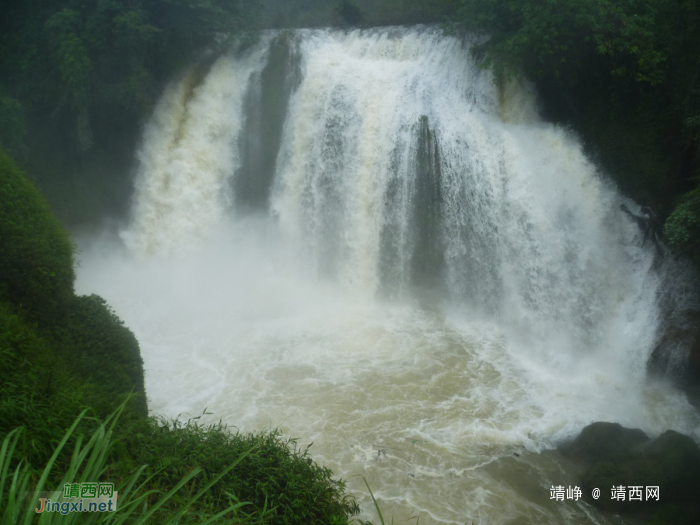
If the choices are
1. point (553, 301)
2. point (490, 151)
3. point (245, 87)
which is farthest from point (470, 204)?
point (245, 87)

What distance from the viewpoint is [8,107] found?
12.5 metres

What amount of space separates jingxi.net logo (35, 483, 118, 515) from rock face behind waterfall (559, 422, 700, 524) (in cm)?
676

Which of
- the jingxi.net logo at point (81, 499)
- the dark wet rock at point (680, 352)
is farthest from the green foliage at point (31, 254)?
the dark wet rock at point (680, 352)

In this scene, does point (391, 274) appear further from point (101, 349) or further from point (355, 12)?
point (355, 12)

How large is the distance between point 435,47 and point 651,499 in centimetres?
1130

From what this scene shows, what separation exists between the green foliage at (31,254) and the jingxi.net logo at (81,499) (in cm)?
493

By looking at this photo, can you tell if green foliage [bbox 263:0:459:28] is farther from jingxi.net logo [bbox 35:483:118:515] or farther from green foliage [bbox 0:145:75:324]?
jingxi.net logo [bbox 35:483:118:515]

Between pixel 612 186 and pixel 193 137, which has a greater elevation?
pixel 193 137

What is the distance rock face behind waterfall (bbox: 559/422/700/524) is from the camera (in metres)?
6.56

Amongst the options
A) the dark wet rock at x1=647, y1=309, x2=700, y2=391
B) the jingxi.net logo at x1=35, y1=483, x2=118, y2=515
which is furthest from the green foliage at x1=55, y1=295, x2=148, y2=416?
the dark wet rock at x1=647, y1=309, x2=700, y2=391

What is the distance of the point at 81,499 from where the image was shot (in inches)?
88.0

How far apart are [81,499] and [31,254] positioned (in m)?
5.52

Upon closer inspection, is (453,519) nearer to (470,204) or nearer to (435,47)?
(470,204)

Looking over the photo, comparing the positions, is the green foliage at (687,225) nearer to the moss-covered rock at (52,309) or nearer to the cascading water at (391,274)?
the cascading water at (391,274)
